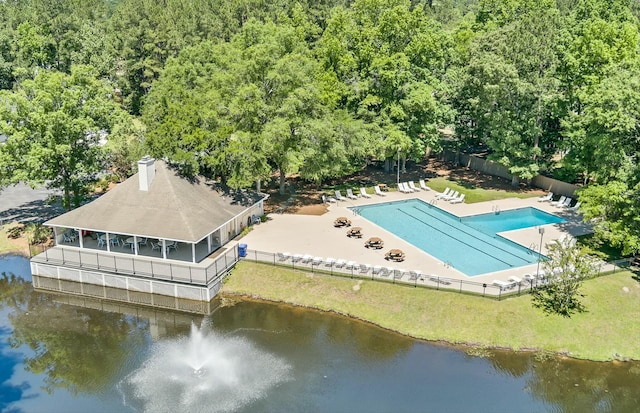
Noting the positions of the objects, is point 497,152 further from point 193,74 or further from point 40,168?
point 40,168

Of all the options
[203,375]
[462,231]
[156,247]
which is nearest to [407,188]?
[462,231]

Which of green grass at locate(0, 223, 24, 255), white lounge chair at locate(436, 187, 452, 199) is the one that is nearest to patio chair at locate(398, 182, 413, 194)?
white lounge chair at locate(436, 187, 452, 199)

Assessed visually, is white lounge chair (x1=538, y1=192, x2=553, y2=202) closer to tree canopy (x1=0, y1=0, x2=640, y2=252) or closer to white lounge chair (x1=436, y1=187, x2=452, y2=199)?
tree canopy (x1=0, y1=0, x2=640, y2=252)

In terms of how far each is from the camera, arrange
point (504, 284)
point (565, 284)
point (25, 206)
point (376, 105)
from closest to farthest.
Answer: point (565, 284) < point (504, 284) < point (25, 206) < point (376, 105)

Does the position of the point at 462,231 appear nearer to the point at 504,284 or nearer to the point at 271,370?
the point at 504,284

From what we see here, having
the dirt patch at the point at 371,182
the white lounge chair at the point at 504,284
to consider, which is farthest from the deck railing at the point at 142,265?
the white lounge chair at the point at 504,284

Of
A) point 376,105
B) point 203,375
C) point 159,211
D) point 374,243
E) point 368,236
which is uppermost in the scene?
point 376,105

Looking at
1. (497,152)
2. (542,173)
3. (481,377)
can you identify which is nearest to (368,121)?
(497,152)
